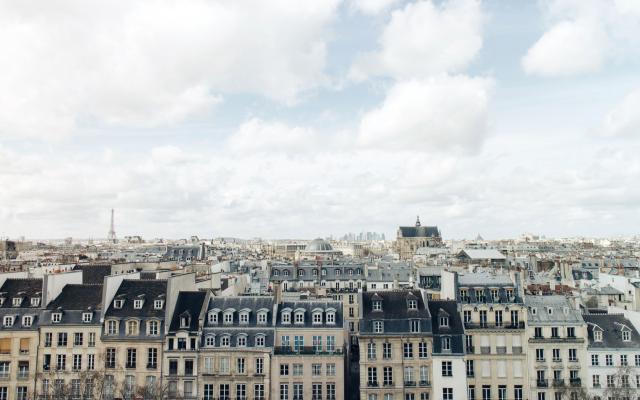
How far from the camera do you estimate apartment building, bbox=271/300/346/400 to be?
5606cm

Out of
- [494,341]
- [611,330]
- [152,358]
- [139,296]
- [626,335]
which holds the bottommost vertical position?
[152,358]

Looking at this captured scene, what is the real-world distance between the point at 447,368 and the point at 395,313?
724 cm

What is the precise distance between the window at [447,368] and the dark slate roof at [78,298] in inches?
1375

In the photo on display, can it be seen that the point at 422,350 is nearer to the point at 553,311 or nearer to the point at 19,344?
the point at 553,311

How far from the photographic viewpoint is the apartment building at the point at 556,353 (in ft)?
187

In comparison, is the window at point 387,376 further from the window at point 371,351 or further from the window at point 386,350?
the window at point 371,351

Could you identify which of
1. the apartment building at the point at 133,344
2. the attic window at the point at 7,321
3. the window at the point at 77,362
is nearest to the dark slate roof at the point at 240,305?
the apartment building at the point at 133,344

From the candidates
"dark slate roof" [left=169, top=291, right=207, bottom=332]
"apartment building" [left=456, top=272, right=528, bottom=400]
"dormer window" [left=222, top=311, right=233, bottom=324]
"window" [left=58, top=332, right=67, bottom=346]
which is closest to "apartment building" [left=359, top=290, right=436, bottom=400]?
"apartment building" [left=456, top=272, right=528, bottom=400]

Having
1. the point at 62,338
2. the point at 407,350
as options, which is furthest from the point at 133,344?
the point at 407,350

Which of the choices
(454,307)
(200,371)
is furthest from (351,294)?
(200,371)

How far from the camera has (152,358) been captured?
187 feet

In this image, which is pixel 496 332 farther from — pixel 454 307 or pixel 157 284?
pixel 157 284

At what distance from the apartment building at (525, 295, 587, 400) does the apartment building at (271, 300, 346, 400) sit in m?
19.0

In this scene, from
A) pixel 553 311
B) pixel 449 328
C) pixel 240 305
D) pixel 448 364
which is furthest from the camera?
pixel 240 305
